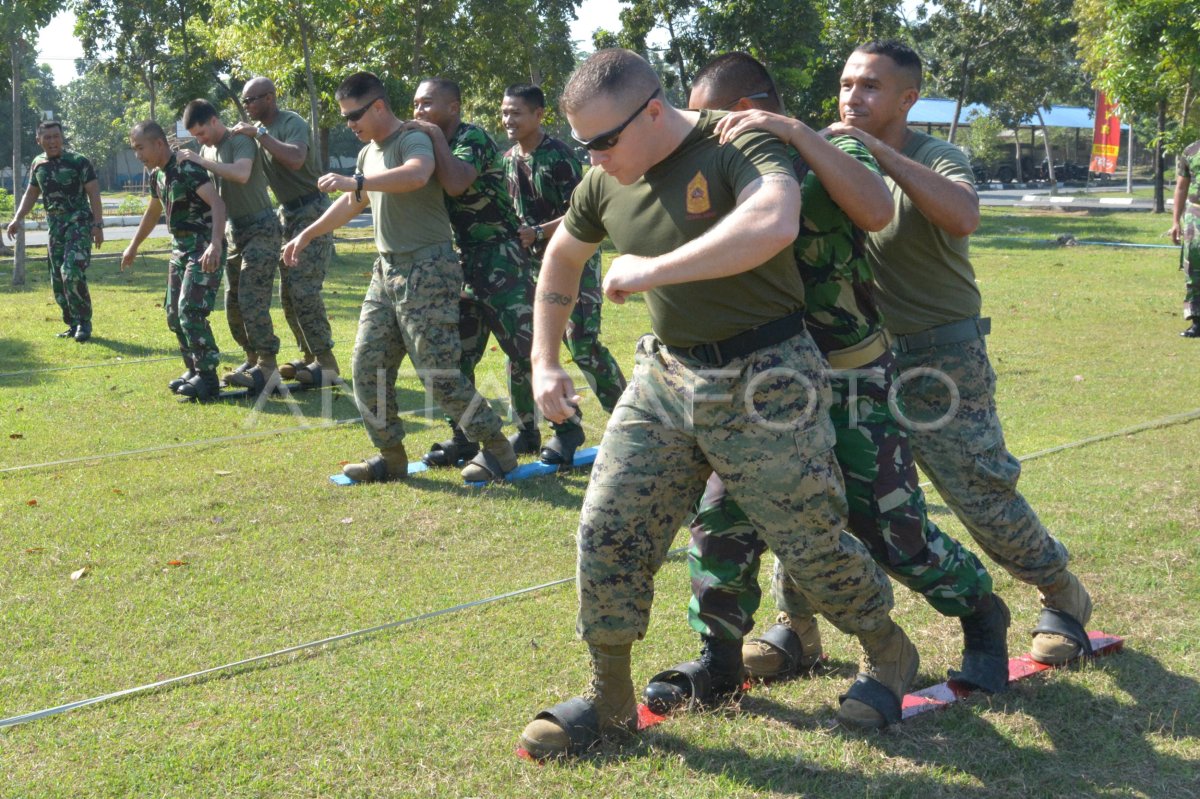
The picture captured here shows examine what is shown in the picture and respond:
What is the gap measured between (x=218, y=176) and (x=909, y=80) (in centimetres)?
664

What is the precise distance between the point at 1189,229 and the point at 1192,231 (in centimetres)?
5

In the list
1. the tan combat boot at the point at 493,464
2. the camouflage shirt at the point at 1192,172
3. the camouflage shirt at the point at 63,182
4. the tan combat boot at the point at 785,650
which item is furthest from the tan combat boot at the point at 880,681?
the camouflage shirt at the point at 63,182

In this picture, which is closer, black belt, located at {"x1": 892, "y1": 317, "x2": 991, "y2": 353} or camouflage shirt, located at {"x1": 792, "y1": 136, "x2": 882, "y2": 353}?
camouflage shirt, located at {"x1": 792, "y1": 136, "x2": 882, "y2": 353}

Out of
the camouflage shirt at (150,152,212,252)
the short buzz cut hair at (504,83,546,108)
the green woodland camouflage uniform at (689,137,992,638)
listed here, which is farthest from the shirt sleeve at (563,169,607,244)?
the camouflage shirt at (150,152,212,252)

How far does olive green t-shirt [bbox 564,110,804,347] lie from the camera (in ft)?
10.5

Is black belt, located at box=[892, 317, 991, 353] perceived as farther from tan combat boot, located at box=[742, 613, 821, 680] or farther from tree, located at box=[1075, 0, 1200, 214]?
tree, located at box=[1075, 0, 1200, 214]

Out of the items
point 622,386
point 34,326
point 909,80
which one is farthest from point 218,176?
point 909,80

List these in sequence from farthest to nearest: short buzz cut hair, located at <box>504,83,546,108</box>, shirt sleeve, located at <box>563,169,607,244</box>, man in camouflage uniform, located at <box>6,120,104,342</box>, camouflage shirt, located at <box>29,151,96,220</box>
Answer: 1. camouflage shirt, located at <box>29,151,96,220</box>
2. man in camouflage uniform, located at <box>6,120,104,342</box>
3. short buzz cut hair, located at <box>504,83,546,108</box>
4. shirt sleeve, located at <box>563,169,607,244</box>

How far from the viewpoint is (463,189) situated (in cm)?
668

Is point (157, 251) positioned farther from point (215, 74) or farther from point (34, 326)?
point (34, 326)

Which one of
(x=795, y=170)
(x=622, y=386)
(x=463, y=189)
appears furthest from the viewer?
(x=622, y=386)

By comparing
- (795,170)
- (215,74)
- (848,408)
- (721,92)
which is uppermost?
(215,74)

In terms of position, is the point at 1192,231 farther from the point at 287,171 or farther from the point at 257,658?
the point at 257,658

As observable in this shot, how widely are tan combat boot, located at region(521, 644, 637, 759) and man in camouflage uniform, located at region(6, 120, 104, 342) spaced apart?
10457 mm
